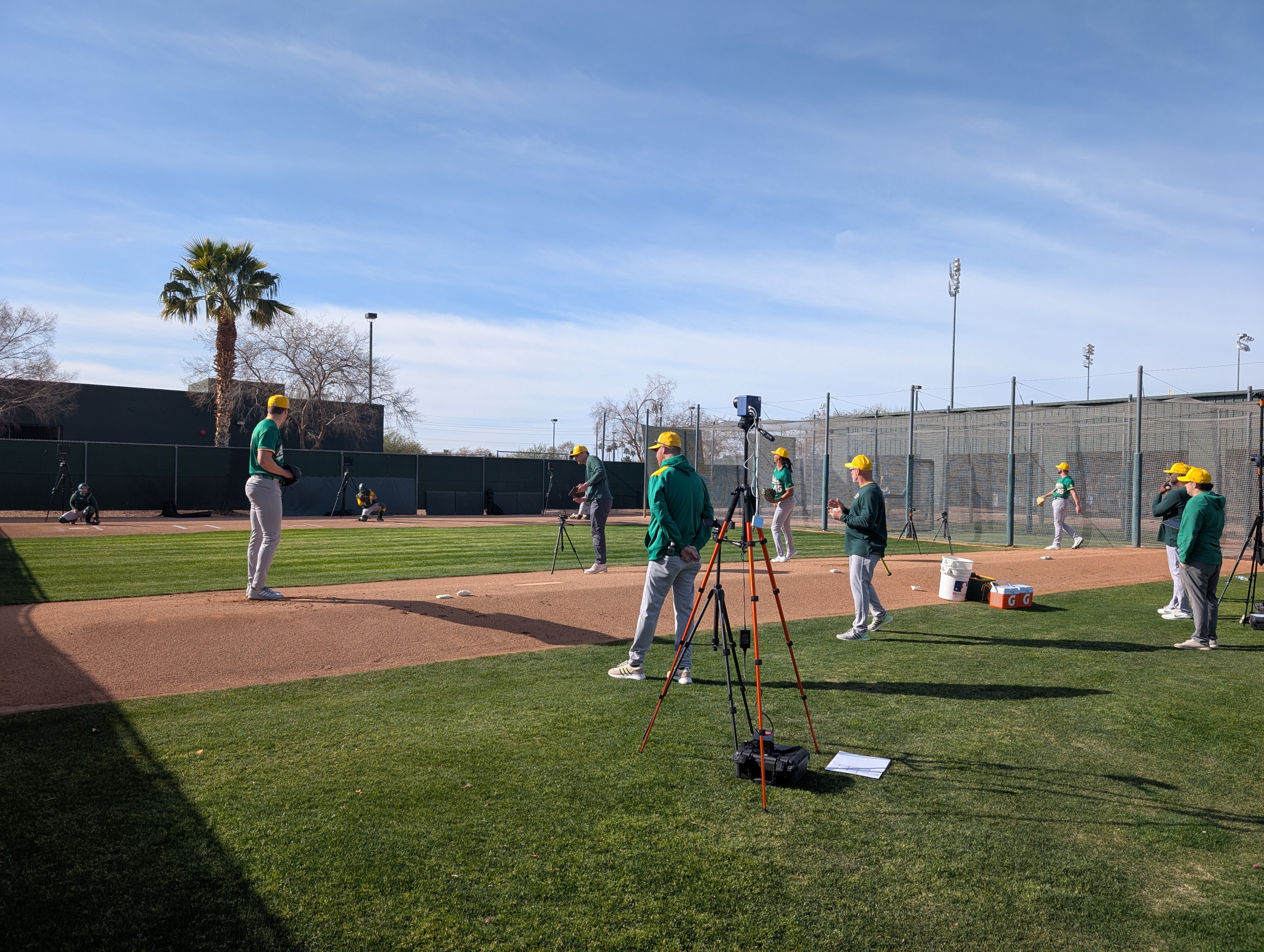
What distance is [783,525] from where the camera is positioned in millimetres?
15703

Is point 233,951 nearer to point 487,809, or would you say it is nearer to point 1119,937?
point 487,809

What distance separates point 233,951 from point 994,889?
9.43ft

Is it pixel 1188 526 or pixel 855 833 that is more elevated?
pixel 1188 526

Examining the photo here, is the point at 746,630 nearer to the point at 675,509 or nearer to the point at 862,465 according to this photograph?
the point at 675,509

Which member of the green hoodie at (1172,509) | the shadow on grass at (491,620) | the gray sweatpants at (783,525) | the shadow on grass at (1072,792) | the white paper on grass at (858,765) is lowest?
the shadow on grass at (1072,792)

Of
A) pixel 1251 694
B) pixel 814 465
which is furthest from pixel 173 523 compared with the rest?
pixel 1251 694

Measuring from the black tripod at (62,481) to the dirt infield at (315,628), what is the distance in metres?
17.8

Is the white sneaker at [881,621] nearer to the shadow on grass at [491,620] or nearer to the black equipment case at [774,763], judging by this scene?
the shadow on grass at [491,620]

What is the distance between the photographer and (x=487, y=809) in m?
4.06

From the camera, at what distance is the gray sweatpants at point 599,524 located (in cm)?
1315

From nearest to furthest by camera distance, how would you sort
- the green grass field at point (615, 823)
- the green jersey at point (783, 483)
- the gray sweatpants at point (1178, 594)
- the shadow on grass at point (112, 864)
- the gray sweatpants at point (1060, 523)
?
1. the shadow on grass at point (112, 864)
2. the green grass field at point (615, 823)
3. the gray sweatpants at point (1178, 594)
4. the green jersey at point (783, 483)
5. the gray sweatpants at point (1060, 523)

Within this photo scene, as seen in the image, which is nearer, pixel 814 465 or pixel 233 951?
pixel 233 951

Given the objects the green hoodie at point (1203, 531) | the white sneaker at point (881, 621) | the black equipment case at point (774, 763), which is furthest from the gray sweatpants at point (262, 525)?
the green hoodie at point (1203, 531)

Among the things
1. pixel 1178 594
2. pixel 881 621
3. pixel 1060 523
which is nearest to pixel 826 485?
pixel 1060 523
